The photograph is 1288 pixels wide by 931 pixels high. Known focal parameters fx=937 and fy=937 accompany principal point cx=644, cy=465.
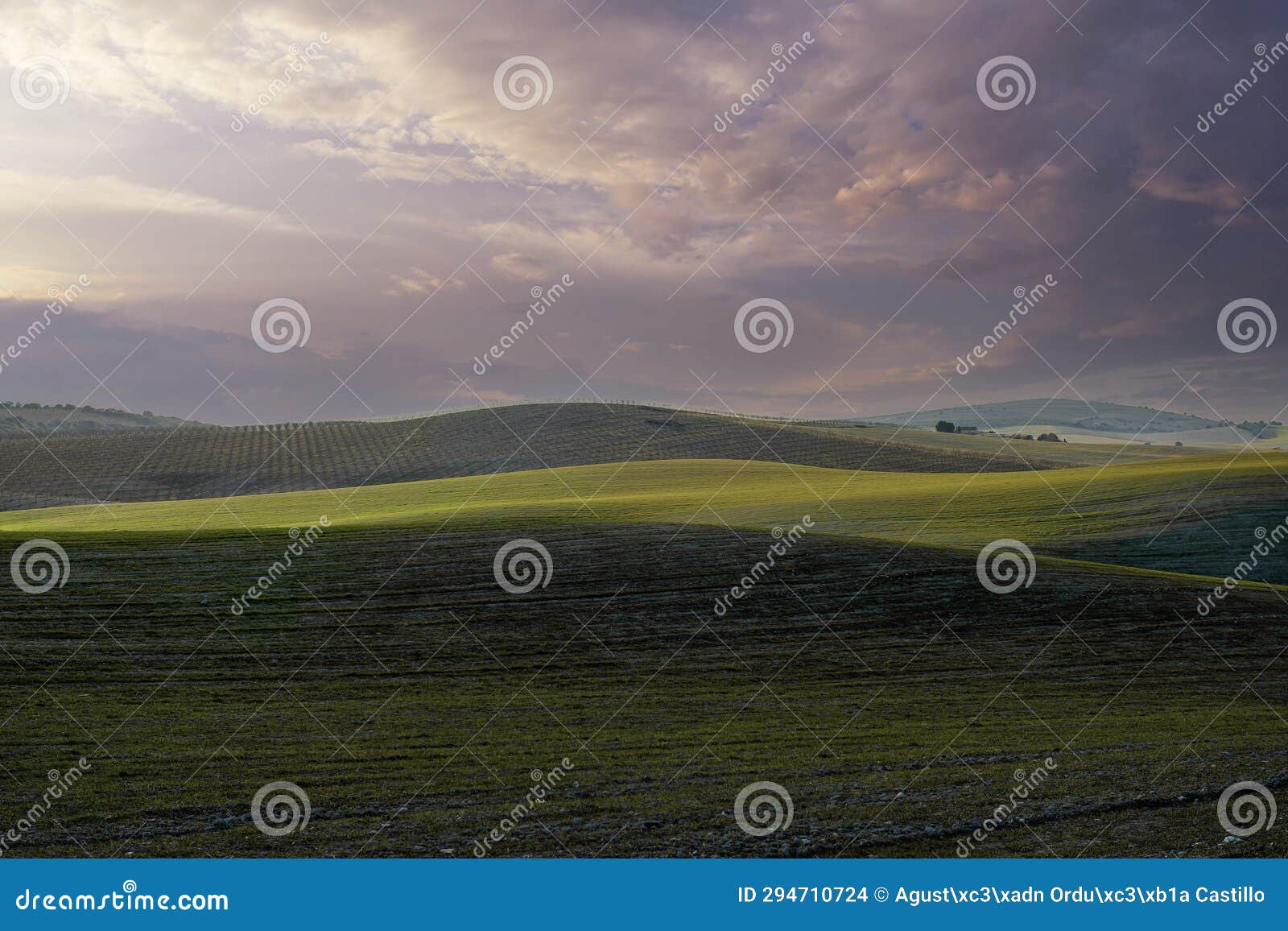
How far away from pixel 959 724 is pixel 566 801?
8.56 meters

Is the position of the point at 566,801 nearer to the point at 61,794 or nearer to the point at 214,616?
the point at 61,794

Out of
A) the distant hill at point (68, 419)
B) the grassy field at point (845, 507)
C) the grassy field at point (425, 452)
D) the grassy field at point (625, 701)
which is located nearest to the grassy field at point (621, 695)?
the grassy field at point (625, 701)

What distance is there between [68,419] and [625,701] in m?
180

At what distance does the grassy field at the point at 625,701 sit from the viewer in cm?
1190

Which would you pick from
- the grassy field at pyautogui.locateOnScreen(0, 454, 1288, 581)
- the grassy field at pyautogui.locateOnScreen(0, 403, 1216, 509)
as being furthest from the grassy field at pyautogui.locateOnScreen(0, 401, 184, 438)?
the grassy field at pyautogui.locateOnScreen(0, 454, 1288, 581)

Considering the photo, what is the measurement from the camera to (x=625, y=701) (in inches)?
736

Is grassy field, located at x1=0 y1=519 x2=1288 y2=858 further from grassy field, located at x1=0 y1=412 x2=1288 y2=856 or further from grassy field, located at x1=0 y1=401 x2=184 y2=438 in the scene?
grassy field, located at x1=0 y1=401 x2=184 y2=438

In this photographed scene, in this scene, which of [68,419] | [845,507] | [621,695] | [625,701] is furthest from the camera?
[68,419]

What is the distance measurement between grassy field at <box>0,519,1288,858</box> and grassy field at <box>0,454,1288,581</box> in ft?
26.7

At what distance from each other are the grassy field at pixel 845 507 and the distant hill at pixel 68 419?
93792mm

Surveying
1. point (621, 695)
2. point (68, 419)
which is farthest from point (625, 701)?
point (68, 419)

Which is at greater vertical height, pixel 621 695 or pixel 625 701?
pixel 621 695

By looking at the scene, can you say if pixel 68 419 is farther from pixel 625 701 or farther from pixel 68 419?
pixel 625 701

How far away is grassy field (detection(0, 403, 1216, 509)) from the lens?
80812 mm
